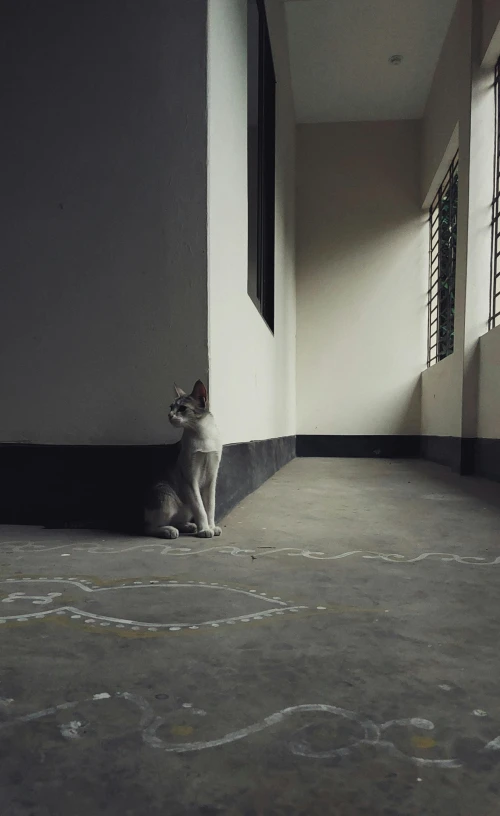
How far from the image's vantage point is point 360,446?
676 centimetres

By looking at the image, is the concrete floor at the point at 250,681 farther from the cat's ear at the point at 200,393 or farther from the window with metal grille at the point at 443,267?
the window with metal grille at the point at 443,267

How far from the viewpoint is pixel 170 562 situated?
1536 mm

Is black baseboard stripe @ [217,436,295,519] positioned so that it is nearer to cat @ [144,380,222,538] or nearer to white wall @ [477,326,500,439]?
cat @ [144,380,222,538]

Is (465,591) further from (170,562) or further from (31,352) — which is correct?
(31,352)

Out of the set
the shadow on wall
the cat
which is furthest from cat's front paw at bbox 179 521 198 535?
the shadow on wall

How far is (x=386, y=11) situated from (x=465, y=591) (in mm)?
5467

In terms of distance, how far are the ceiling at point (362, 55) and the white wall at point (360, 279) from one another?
11.9 inches

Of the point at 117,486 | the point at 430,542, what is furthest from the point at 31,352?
the point at 430,542

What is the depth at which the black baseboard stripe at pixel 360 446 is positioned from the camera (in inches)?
263

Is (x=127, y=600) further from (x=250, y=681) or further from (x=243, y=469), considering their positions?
(x=243, y=469)

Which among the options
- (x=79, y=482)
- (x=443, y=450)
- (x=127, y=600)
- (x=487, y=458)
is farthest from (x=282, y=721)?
(x=443, y=450)

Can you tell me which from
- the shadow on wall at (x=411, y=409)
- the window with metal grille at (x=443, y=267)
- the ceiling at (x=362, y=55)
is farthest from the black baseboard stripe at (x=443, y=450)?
the ceiling at (x=362, y=55)

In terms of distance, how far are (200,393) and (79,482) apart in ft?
1.93

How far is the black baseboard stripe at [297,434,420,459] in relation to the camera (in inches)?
263
